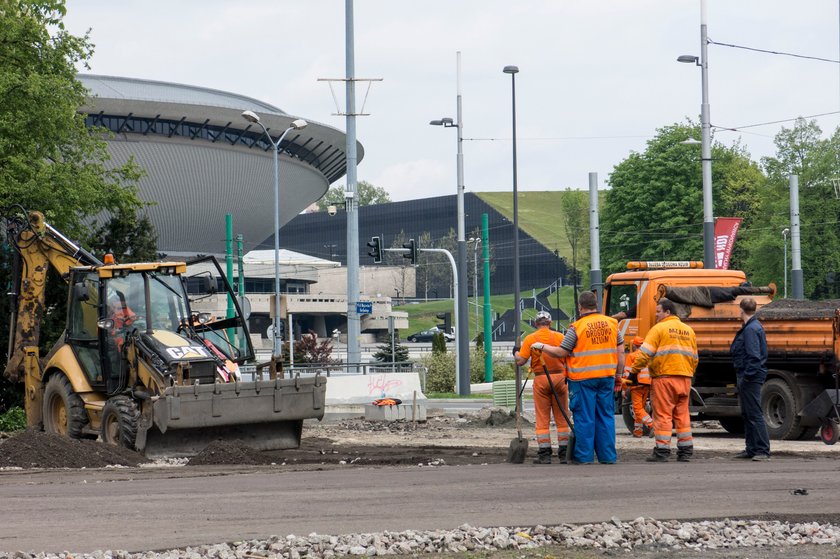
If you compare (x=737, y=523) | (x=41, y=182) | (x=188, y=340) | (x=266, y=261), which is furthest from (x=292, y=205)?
(x=737, y=523)

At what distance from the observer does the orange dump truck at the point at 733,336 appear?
1911 centimetres

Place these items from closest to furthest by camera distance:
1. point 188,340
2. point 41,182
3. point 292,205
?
1. point 188,340
2. point 41,182
3. point 292,205

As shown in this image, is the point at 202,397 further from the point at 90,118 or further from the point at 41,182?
the point at 90,118

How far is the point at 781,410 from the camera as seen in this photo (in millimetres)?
19828

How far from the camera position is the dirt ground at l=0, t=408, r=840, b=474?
1596 centimetres

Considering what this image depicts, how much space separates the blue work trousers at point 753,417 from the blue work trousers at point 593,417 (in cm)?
184

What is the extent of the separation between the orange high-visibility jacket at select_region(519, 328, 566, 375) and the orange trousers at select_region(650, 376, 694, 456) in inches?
45.0

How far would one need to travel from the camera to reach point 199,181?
9906 centimetres

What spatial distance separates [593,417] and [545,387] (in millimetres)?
804

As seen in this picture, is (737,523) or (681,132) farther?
(681,132)

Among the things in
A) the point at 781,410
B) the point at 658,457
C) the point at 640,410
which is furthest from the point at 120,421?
the point at 781,410

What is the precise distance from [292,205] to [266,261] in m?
12.0

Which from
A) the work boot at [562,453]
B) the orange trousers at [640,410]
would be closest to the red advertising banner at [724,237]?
the orange trousers at [640,410]

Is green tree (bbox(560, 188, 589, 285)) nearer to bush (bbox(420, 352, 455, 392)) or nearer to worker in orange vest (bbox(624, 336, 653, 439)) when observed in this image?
bush (bbox(420, 352, 455, 392))
